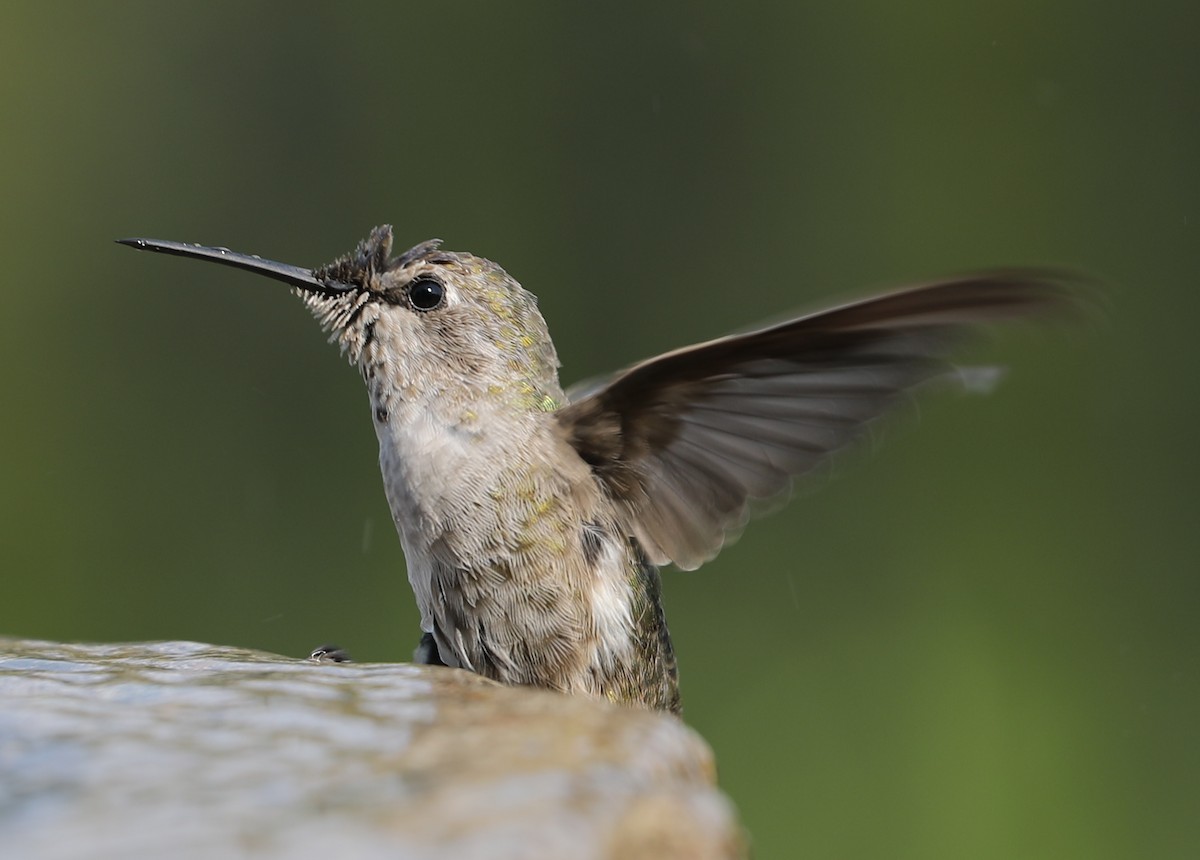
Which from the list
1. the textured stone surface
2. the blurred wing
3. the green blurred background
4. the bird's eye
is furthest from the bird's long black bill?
the green blurred background

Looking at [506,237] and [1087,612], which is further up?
[506,237]

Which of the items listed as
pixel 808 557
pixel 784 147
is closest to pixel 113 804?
pixel 808 557

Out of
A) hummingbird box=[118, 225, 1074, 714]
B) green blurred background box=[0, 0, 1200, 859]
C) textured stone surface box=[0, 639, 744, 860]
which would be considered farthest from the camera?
green blurred background box=[0, 0, 1200, 859]

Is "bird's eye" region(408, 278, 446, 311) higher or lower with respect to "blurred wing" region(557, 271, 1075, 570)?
higher

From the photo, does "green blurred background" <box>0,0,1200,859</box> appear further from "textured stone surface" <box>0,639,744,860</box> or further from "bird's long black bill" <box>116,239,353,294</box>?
"textured stone surface" <box>0,639,744,860</box>

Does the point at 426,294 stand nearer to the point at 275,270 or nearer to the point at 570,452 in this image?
the point at 275,270

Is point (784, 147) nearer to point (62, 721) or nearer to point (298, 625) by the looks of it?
point (298, 625)
